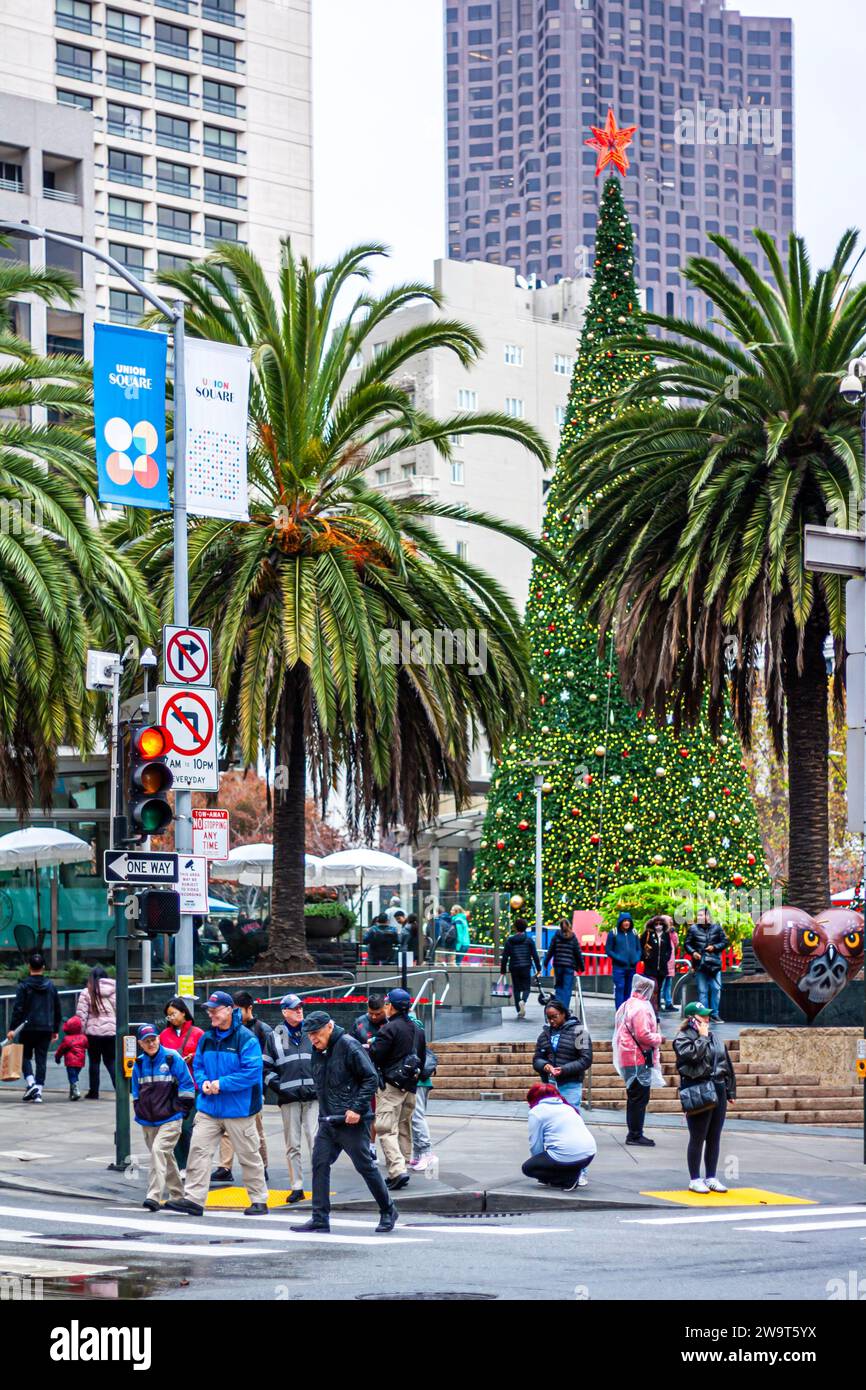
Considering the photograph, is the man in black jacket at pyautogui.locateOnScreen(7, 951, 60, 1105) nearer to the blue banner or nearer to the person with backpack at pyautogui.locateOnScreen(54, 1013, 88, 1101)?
the person with backpack at pyautogui.locateOnScreen(54, 1013, 88, 1101)

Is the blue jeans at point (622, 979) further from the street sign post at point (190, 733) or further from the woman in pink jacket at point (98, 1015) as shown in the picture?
the street sign post at point (190, 733)

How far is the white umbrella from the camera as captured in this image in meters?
32.5

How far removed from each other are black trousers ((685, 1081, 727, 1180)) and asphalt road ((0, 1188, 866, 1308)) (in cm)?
86

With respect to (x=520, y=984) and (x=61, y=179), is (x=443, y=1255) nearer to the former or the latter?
(x=520, y=984)

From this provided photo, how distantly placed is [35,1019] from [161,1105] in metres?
7.96

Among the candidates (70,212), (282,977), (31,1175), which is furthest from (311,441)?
(70,212)

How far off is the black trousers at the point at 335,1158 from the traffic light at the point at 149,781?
3.58 meters

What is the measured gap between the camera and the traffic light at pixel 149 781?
1630 centimetres

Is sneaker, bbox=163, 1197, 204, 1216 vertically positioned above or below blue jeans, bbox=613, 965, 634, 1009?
below

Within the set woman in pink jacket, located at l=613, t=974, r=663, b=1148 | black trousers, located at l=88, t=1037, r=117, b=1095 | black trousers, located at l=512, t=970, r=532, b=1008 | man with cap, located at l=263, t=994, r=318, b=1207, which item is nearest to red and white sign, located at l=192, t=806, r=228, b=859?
man with cap, located at l=263, t=994, r=318, b=1207

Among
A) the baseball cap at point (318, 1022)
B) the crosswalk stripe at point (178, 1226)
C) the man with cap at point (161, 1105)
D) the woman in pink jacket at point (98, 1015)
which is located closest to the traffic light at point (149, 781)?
the man with cap at point (161, 1105)

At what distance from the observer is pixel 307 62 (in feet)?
308
